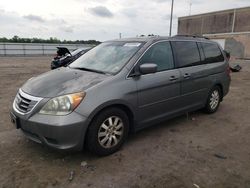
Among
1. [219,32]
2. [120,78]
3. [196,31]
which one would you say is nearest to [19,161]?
[120,78]

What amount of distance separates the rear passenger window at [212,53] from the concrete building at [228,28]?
2915cm

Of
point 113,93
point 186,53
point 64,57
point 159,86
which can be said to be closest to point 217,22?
point 64,57

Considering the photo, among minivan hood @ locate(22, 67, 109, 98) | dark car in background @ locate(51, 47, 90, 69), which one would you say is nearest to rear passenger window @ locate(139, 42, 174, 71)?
minivan hood @ locate(22, 67, 109, 98)

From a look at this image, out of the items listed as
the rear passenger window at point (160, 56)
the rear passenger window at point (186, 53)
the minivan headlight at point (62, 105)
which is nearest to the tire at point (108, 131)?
the minivan headlight at point (62, 105)

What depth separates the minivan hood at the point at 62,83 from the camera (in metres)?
3.20

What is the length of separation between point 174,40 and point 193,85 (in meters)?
0.96

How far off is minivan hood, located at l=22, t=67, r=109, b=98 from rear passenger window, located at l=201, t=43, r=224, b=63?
2.70 meters

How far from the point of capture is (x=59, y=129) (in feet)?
9.64

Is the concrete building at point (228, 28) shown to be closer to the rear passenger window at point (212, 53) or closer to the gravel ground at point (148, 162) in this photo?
the rear passenger window at point (212, 53)

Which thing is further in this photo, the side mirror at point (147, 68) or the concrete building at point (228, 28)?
the concrete building at point (228, 28)

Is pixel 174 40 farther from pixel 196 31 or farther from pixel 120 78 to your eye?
pixel 196 31

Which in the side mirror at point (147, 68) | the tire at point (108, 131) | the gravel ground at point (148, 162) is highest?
the side mirror at point (147, 68)

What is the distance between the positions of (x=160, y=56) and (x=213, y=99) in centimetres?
207

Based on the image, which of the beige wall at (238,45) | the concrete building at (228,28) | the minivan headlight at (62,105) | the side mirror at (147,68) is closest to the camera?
the minivan headlight at (62,105)
